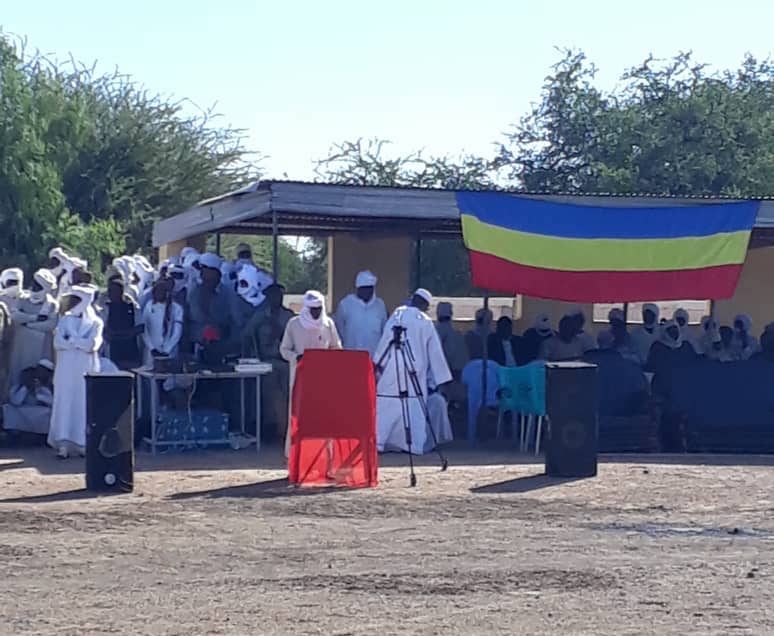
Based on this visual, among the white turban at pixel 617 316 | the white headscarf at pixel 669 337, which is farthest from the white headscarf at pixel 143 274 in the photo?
the white headscarf at pixel 669 337

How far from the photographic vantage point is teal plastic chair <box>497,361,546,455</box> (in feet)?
52.9

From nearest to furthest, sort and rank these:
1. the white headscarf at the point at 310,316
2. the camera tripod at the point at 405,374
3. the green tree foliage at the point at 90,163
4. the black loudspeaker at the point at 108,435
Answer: the black loudspeaker at the point at 108,435, the white headscarf at the point at 310,316, the camera tripod at the point at 405,374, the green tree foliage at the point at 90,163

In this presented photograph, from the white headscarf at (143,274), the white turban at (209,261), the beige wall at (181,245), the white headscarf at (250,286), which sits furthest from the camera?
the beige wall at (181,245)

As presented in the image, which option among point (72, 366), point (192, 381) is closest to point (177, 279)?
point (192, 381)

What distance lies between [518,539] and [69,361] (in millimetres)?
6188

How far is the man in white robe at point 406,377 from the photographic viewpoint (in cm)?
1606

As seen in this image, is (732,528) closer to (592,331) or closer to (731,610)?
(731,610)

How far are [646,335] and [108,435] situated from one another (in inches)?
340

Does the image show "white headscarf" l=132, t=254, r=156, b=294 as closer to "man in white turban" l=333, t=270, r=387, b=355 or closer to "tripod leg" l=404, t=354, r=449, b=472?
"man in white turban" l=333, t=270, r=387, b=355

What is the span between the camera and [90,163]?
130ft

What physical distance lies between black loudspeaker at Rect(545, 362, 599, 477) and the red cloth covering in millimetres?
1719

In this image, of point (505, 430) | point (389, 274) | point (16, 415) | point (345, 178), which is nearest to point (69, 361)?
point (16, 415)

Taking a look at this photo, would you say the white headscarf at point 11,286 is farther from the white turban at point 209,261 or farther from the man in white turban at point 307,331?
the man in white turban at point 307,331

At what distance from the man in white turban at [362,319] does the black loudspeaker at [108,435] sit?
4.47 meters
